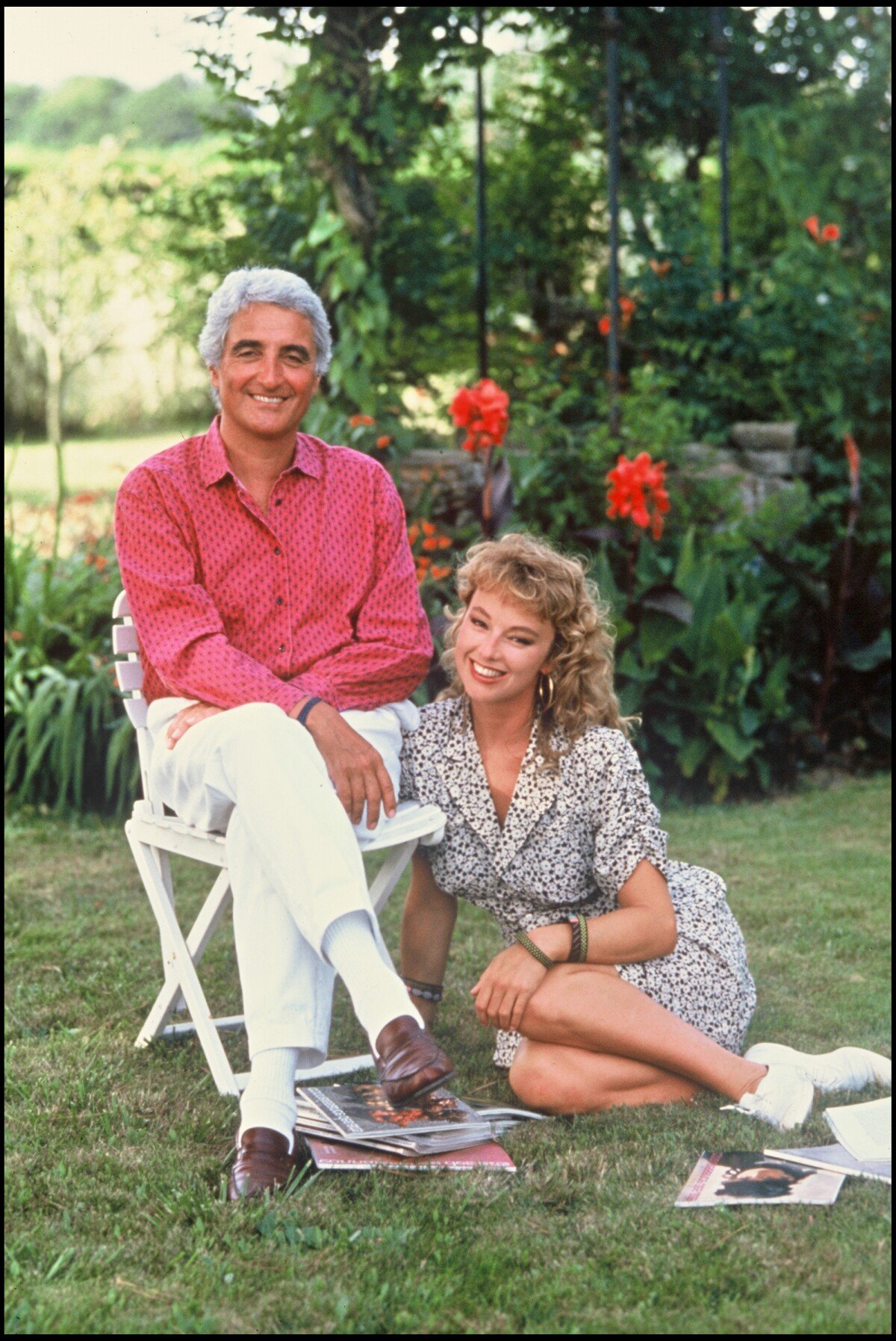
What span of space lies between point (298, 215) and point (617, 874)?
4.18m

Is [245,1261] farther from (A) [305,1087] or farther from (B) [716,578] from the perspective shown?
(B) [716,578]

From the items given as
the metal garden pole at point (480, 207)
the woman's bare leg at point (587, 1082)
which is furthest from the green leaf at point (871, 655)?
the woman's bare leg at point (587, 1082)

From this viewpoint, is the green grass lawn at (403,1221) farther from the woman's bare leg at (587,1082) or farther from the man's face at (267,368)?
the man's face at (267,368)

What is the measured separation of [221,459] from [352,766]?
0.73m

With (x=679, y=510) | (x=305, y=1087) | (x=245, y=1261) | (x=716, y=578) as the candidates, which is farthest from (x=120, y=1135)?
(x=679, y=510)

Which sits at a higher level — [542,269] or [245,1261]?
[542,269]

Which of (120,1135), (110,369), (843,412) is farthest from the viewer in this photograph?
(110,369)

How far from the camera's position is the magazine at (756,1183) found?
2188 mm

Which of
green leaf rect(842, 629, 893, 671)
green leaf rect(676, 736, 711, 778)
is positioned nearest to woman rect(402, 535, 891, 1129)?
green leaf rect(676, 736, 711, 778)

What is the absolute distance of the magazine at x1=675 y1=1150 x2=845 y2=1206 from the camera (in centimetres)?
219

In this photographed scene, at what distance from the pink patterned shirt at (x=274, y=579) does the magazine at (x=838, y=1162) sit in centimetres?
117

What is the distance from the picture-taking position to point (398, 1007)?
233cm

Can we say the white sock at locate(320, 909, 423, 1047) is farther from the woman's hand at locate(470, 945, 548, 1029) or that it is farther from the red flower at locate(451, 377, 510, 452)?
the red flower at locate(451, 377, 510, 452)

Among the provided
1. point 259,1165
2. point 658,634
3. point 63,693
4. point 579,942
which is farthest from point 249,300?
point 658,634
